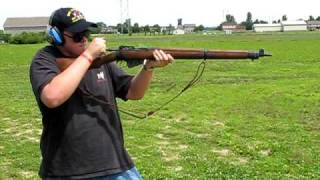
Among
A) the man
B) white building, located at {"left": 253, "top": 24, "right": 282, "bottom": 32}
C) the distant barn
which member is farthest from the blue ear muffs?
white building, located at {"left": 253, "top": 24, "right": 282, "bottom": 32}

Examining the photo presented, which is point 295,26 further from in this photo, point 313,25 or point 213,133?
point 213,133

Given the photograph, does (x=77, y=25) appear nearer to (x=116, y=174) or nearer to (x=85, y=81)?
(x=85, y=81)

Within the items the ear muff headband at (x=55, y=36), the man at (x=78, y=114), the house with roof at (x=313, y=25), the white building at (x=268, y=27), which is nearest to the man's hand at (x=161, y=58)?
the man at (x=78, y=114)

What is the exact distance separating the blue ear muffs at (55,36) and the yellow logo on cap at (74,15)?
129mm

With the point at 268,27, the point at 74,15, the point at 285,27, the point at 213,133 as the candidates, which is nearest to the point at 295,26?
the point at 285,27

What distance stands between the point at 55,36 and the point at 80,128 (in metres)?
0.64

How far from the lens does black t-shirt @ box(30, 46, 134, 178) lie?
3736mm

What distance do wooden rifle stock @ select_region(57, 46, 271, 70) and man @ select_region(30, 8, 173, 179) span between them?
0.06m

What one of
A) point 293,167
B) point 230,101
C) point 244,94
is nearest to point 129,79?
point 293,167

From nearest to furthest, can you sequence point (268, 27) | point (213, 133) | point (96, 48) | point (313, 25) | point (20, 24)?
point (96, 48) → point (213, 133) → point (268, 27) → point (20, 24) → point (313, 25)

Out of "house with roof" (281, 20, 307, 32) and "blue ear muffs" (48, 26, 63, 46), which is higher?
"blue ear muffs" (48, 26, 63, 46)

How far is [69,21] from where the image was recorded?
377 cm

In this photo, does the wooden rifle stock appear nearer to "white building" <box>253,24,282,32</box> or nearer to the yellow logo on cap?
the yellow logo on cap

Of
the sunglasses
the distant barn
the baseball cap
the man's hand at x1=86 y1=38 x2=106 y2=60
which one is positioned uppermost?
the baseball cap
